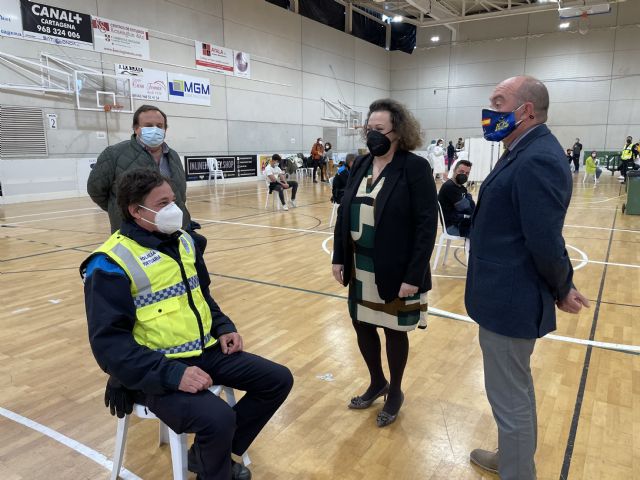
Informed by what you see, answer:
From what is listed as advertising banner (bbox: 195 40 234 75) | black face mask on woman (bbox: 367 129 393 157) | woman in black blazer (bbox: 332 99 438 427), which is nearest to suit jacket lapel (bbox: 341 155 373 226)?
woman in black blazer (bbox: 332 99 438 427)

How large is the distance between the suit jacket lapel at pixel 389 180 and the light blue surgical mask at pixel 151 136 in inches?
66.0

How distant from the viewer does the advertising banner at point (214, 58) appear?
53.5ft

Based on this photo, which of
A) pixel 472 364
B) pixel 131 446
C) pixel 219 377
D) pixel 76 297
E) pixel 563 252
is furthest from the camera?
pixel 76 297

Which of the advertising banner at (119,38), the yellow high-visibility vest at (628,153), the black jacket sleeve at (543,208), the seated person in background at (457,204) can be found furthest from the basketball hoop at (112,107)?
the yellow high-visibility vest at (628,153)

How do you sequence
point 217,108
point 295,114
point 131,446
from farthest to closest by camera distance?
point 295,114, point 217,108, point 131,446

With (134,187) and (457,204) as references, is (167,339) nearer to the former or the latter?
(134,187)

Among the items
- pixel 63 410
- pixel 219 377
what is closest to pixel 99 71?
pixel 63 410

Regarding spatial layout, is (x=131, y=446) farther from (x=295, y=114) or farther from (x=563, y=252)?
(x=295, y=114)

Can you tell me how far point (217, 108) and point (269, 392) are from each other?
16.6 meters

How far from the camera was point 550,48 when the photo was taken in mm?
22938

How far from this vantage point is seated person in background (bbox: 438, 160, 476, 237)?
17.6 feet

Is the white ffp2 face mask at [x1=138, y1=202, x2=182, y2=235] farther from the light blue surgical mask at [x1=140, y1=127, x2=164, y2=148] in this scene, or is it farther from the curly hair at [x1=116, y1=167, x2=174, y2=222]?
the light blue surgical mask at [x1=140, y1=127, x2=164, y2=148]

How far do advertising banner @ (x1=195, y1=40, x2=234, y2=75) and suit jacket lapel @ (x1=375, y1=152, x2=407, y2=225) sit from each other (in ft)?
51.8

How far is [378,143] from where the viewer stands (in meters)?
2.27
